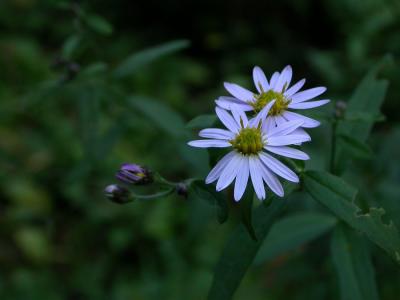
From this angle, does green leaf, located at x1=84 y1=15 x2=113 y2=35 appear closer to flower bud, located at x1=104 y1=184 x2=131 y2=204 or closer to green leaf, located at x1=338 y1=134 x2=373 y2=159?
flower bud, located at x1=104 y1=184 x2=131 y2=204

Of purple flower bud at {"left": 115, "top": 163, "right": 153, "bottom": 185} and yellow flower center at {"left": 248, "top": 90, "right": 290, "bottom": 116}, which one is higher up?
yellow flower center at {"left": 248, "top": 90, "right": 290, "bottom": 116}

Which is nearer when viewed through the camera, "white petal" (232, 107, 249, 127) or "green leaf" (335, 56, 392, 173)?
"white petal" (232, 107, 249, 127)

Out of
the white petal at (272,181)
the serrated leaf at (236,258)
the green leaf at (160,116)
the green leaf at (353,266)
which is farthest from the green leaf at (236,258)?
the green leaf at (160,116)

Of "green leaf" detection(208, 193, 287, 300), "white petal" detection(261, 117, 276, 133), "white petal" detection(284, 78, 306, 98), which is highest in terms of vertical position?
"white petal" detection(284, 78, 306, 98)

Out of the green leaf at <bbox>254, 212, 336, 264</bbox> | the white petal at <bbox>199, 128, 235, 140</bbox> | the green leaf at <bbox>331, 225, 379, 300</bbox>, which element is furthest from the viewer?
the green leaf at <bbox>254, 212, 336, 264</bbox>

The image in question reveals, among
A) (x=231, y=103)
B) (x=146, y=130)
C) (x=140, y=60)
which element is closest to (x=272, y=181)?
(x=231, y=103)

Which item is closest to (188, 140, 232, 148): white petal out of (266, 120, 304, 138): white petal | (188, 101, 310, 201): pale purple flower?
(188, 101, 310, 201): pale purple flower

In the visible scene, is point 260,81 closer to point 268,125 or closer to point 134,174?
point 268,125
